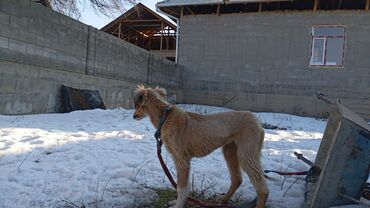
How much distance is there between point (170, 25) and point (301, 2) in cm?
1125

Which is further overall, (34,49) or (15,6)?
(34,49)

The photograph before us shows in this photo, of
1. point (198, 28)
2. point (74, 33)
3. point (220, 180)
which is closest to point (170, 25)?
point (198, 28)

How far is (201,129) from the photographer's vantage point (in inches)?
157

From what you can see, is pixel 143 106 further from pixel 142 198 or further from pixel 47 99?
pixel 47 99

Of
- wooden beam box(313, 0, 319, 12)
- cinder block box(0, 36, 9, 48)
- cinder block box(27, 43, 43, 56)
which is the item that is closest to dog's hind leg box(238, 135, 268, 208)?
cinder block box(0, 36, 9, 48)

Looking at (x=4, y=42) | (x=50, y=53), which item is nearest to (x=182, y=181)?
(x=4, y=42)

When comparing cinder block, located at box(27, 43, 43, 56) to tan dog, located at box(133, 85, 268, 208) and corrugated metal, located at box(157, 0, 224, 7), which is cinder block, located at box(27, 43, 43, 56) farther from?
corrugated metal, located at box(157, 0, 224, 7)

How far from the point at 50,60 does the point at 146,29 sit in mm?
20558

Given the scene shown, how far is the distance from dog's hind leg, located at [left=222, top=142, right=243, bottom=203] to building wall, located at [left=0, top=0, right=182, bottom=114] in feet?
20.3

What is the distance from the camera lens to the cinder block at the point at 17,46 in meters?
8.57

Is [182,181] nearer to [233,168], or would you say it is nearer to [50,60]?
[233,168]

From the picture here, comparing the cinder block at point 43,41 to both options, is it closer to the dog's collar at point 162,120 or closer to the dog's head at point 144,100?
the dog's head at point 144,100

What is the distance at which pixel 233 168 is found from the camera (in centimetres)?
432

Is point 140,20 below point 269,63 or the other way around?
the other way around
